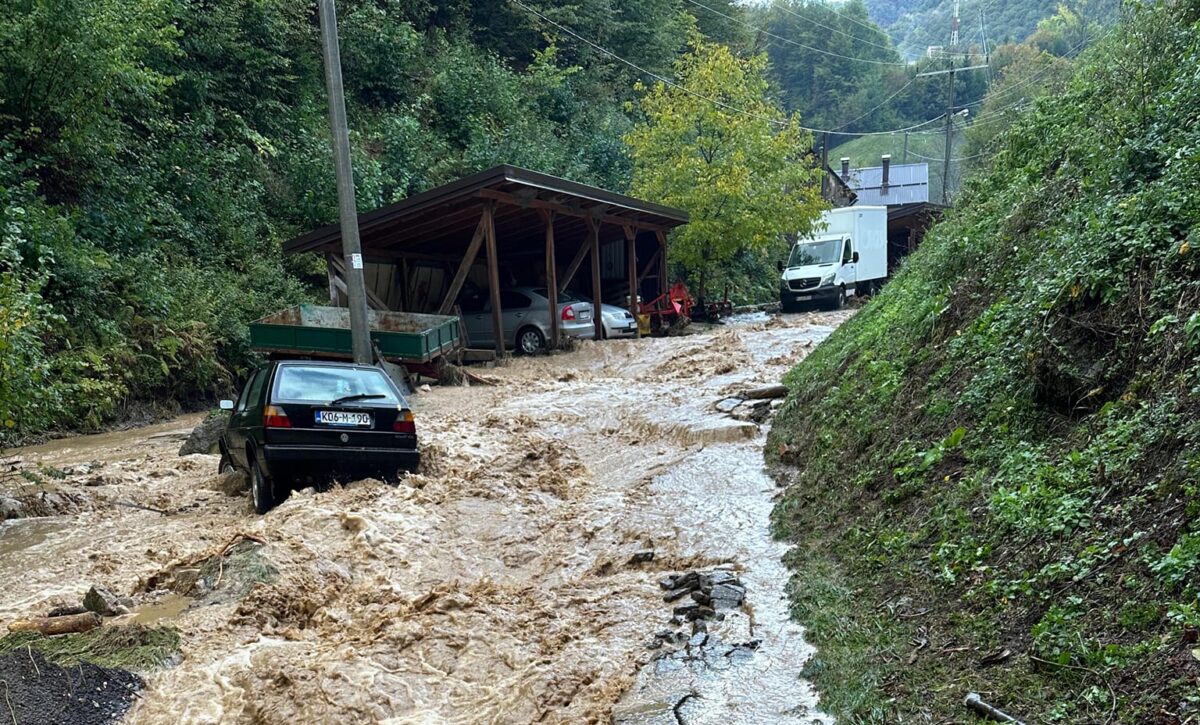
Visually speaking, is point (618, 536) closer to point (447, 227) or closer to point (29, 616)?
point (29, 616)

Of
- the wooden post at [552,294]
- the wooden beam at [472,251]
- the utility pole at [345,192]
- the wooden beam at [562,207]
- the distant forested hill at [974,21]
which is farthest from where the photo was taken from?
the distant forested hill at [974,21]

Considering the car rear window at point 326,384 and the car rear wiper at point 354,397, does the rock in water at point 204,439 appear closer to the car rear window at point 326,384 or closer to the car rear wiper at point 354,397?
the car rear window at point 326,384

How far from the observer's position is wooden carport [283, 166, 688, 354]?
57.0 feet

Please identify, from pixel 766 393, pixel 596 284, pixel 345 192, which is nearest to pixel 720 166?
pixel 596 284

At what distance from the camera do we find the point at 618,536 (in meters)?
7.10

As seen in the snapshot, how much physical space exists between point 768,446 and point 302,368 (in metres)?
4.95

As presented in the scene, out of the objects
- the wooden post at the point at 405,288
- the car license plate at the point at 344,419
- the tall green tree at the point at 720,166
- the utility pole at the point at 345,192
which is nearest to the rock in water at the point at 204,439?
the utility pole at the point at 345,192

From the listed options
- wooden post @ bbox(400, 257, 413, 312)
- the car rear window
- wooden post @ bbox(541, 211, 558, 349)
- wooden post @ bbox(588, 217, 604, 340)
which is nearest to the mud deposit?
the car rear window

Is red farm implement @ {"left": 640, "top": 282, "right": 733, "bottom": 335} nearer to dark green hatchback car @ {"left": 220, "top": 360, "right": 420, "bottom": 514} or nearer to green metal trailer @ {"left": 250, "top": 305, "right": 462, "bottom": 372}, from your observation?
green metal trailer @ {"left": 250, "top": 305, "right": 462, "bottom": 372}

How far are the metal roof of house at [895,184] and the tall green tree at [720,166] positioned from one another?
3507 centimetres

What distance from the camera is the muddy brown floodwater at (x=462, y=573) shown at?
14.3 feet

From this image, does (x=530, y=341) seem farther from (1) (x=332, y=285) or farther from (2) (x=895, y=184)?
(2) (x=895, y=184)

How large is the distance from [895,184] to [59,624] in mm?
65930

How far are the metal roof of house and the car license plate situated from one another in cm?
5817
